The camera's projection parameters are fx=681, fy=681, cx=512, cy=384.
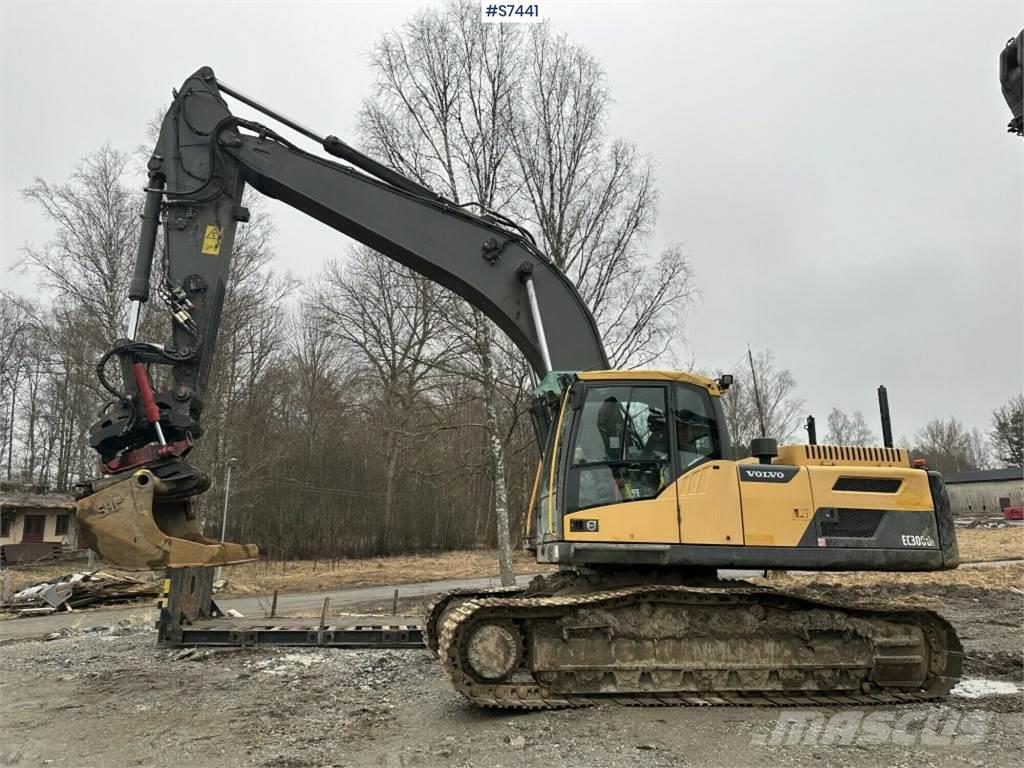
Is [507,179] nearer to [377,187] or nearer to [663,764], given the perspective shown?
[377,187]

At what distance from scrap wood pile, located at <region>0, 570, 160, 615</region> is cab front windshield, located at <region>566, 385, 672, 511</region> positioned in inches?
Result: 559

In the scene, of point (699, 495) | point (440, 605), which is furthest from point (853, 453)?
point (440, 605)

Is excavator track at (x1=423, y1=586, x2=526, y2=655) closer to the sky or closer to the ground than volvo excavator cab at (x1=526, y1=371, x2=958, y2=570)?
closer to the ground

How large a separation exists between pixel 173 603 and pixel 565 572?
5.69 meters

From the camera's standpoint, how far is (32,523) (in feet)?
98.4

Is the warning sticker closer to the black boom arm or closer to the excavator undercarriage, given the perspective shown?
the black boom arm

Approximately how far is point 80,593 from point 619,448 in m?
15.4

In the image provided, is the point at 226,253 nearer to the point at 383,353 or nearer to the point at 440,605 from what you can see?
the point at 440,605

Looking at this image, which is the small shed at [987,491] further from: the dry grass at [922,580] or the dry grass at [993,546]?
the dry grass at [922,580]

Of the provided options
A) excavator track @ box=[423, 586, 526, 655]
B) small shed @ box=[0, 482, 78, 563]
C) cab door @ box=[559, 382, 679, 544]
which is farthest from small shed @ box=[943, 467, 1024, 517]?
cab door @ box=[559, 382, 679, 544]

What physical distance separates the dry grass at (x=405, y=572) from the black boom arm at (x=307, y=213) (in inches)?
422

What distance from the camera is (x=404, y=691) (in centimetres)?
660

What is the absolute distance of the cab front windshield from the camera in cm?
609

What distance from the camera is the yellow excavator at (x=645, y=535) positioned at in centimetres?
581
